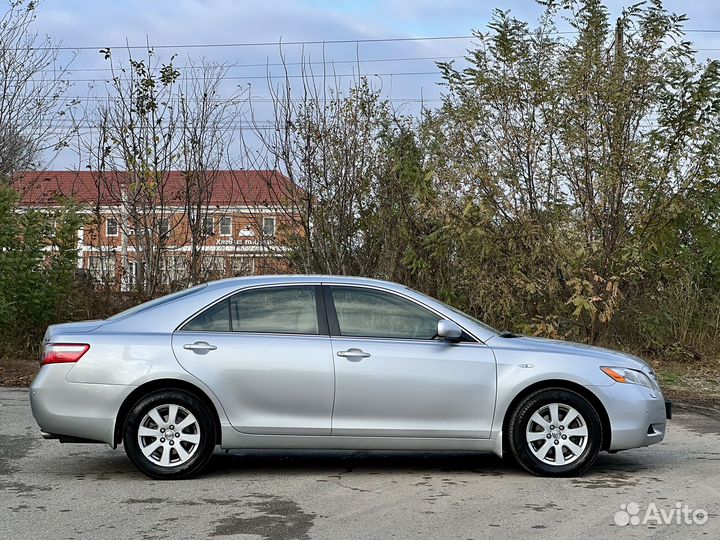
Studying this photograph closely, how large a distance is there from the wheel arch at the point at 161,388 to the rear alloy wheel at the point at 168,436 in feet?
0.20

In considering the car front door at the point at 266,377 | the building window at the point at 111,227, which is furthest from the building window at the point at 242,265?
the car front door at the point at 266,377

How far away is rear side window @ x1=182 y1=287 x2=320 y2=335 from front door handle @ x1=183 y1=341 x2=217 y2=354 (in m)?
0.15

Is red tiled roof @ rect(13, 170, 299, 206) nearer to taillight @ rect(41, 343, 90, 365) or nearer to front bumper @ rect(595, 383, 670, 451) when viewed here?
taillight @ rect(41, 343, 90, 365)

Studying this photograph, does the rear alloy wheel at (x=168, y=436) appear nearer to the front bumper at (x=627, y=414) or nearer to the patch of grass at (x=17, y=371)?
the front bumper at (x=627, y=414)

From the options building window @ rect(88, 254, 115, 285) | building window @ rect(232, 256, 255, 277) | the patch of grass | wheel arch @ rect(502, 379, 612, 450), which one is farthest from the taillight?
building window @ rect(88, 254, 115, 285)

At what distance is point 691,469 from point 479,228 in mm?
6778

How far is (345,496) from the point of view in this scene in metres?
7.65

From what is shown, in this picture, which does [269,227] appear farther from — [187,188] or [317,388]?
[317,388]

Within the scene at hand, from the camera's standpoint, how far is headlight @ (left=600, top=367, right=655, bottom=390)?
8.38 meters

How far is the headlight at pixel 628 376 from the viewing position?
8.38 metres

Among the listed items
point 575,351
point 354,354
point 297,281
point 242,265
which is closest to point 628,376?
point 575,351

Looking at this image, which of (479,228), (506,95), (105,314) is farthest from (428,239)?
(105,314)

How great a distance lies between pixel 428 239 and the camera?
1593 centimetres

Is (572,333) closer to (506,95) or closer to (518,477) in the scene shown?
(506,95)
